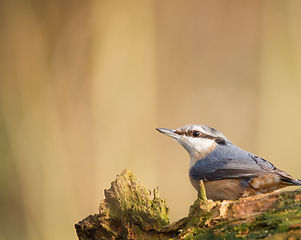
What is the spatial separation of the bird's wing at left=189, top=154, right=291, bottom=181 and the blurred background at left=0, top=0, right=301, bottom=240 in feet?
2.93

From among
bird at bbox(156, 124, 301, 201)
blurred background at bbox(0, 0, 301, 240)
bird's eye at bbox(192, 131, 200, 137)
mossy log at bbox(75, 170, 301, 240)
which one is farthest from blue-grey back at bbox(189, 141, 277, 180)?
blurred background at bbox(0, 0, 301, 240)

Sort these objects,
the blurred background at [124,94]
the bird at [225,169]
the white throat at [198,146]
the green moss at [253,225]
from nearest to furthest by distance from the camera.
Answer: the green moss at [253,225] < the bird at [225,169] < the white throat at [198,146] < the blurred background at [124,94]

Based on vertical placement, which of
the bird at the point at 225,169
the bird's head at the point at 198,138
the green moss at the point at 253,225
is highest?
Result: the bird's head at the point at 198,138

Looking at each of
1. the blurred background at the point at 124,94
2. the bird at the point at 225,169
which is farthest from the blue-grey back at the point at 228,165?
the blurred background at the point at 124,94

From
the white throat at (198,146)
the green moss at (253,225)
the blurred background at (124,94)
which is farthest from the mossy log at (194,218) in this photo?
the blurred background at (124,94)

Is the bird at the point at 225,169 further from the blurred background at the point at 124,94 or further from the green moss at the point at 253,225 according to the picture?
the blurred background at the point at 124,94

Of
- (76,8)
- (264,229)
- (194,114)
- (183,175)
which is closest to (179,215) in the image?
(183,175)

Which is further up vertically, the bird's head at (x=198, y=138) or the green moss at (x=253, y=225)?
the bird's head at (x=198, y=138)

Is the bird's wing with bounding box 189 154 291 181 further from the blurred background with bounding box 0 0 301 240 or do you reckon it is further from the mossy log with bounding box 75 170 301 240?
the blurred background with bounding box 0 0 301 240

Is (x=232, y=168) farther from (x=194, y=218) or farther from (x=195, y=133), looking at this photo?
(x=194, y=218)

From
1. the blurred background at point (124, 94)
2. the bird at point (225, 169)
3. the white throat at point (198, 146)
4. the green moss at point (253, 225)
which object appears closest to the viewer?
the green moss at point (253, 225)

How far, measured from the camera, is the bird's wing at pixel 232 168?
214 centimetres

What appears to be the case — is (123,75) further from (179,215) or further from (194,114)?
(179,215)

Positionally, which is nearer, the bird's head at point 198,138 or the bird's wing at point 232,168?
the bird's wing at point 232,168
